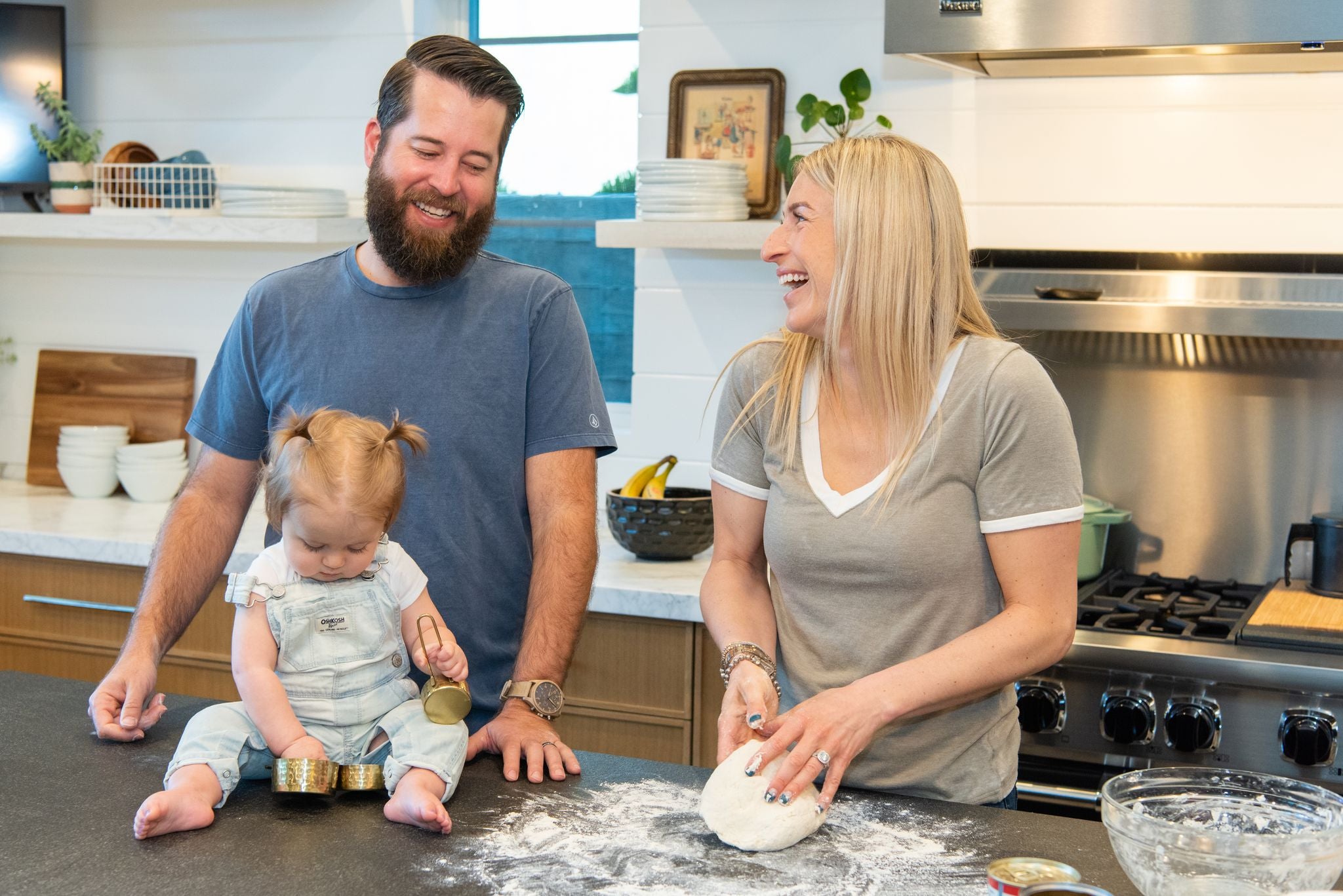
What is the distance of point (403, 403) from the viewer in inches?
68.6

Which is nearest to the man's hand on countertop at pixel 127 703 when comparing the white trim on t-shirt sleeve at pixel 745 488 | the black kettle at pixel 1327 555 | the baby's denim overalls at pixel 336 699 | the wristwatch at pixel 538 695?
the baby's denim overalls at pixel 336 699

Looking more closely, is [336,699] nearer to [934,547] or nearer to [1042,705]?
[934,547]

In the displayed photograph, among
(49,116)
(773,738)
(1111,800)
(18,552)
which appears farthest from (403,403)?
(49,116)

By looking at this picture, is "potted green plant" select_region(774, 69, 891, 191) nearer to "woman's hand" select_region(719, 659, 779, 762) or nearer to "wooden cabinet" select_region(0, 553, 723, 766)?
"wooden cabinet" select_region(0, 553, 723, 766)

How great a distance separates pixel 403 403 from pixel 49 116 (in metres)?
2.02

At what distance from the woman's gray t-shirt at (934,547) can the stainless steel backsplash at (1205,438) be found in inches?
48.6

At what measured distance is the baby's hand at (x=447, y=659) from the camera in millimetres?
1373

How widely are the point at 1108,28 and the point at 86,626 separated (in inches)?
89.0

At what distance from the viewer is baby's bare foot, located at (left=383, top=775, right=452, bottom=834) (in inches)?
49.4

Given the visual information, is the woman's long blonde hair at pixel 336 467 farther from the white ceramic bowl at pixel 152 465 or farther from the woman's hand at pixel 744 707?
the white ceramic bowl at pixel 152 465

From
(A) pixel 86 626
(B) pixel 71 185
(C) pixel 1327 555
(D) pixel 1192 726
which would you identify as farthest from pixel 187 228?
(C) pixel 1327 555

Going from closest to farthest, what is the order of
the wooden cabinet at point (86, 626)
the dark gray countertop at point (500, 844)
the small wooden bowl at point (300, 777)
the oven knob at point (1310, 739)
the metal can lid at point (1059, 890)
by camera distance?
the metal can lid at point (1059, 890), the dark gray countertop at point (500, 844), the small wooden bowl at point (300, 777), the oven knob at point (1310, 739), the wooden cabinet at point (86, 626)

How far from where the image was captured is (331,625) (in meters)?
1.38

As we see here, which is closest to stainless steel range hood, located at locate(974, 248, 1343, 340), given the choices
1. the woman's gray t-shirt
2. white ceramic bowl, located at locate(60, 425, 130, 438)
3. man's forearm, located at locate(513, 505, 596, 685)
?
the woman's gray t-shirt
